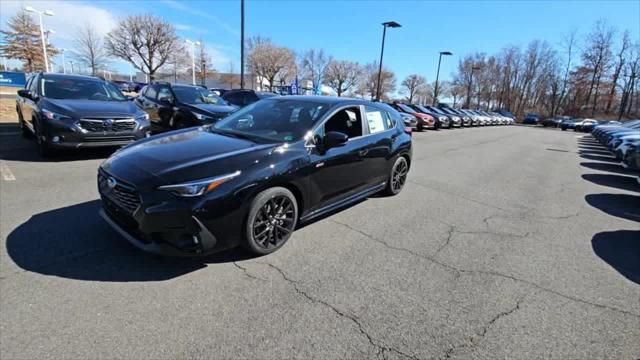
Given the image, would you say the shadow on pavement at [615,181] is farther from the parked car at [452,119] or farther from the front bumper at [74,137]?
the parked car at [452,119]

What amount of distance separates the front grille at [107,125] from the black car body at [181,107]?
2.32 m

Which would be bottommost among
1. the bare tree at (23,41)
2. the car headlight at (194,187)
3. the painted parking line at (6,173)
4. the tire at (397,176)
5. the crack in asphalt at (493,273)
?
the crack in asphalt at (493,273)

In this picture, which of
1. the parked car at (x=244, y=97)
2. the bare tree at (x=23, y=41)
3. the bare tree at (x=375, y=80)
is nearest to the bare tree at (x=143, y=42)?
the bare tree at (x=23, y=41)

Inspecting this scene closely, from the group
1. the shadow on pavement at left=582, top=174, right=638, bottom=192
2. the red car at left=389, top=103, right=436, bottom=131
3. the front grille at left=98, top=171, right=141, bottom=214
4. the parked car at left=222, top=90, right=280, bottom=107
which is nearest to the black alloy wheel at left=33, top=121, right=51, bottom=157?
the front grille at left=98, top=171, right=141, bottom=214

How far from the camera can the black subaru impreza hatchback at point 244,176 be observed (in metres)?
2.87

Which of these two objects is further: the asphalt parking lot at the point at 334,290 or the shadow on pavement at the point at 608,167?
the shadow on pavement at the point at 608,167

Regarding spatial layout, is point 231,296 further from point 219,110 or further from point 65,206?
point 219,110

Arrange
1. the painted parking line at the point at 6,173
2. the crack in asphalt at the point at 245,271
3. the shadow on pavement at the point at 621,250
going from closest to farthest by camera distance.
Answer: the crack in asphalt at the point at 245,271
the shadow on pavement at the point at 621,250
the painted parking line at the point at 6,173

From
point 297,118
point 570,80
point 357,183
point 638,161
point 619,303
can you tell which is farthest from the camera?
point 570,80

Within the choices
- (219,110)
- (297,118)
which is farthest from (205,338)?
(219,110)

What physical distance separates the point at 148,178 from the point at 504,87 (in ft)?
251

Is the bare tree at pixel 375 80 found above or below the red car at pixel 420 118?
above

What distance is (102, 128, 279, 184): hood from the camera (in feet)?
9.77

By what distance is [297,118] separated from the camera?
4.25m
